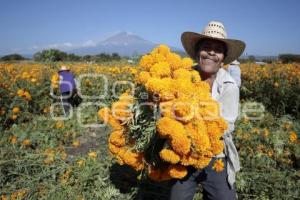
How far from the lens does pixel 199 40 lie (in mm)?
2549

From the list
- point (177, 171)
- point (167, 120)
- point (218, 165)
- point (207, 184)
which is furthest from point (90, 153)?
point (167, 120)

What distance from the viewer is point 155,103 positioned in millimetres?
2057

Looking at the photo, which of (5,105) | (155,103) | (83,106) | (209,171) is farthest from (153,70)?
(83,106)

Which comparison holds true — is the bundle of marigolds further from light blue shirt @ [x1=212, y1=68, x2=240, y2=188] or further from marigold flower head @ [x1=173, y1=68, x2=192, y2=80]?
light blue shirt @ [x1=212, y1=68, x2=240, y2=188]

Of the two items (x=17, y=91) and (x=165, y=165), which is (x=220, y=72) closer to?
(x=165, y=165)

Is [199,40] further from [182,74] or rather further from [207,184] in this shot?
[207,184]

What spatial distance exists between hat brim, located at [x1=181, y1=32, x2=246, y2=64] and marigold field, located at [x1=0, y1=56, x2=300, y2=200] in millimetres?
505

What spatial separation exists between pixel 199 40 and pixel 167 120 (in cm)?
103

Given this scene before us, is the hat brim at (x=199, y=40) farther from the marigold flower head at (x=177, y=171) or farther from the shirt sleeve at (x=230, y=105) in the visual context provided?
the marigold flower head at (x=177, y=171)

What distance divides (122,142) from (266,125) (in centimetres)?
476

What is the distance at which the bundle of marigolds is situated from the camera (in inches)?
69.9

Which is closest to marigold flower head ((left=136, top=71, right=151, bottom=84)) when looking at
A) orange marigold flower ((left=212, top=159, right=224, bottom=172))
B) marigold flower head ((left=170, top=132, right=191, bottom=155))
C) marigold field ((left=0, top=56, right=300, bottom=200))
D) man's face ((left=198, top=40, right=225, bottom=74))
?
marigold field ((left=0, top=56, right=300, bottom=200))

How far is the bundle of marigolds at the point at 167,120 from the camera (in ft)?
5.82

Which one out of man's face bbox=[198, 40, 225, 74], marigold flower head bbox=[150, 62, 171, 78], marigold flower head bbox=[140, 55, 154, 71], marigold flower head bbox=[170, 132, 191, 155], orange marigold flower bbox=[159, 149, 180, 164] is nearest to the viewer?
marigold flower head bbox=[170, 132, 191, 155]
